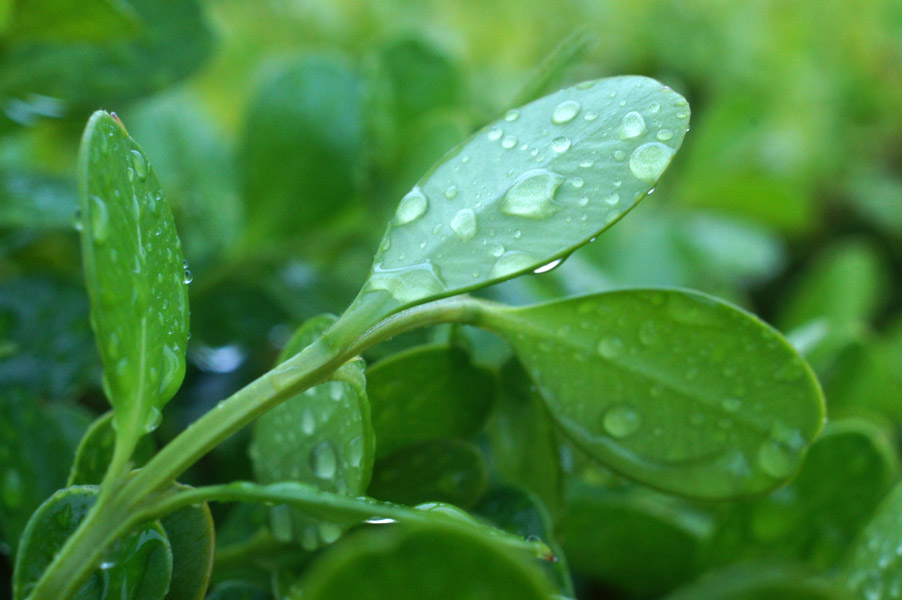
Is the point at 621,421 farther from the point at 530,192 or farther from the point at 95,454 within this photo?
the point at 95,454

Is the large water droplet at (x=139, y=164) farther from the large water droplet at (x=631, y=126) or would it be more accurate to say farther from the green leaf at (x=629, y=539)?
the green leaf at (x=629, y=539)

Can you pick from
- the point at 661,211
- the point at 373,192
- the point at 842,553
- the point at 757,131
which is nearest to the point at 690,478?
the point at 842,553

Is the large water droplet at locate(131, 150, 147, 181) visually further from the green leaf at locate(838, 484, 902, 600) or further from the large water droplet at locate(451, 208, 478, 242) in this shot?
the green leaf at locate(838, 484, 902, 600)

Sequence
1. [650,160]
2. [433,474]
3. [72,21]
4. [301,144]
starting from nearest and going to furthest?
[650,160] < [433,474] < [72,21] < [301,144]

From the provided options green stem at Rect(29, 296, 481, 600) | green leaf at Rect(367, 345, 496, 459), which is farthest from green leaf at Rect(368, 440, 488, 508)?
green stem at Rect(29, 296, 481, 600)

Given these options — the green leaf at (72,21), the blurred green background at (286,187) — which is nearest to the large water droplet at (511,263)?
the blurred green background at (286,187)

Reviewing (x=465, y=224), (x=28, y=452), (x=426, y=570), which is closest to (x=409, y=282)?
(x=465, y=224)
